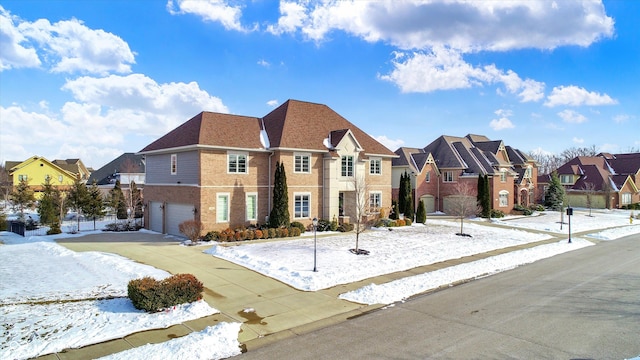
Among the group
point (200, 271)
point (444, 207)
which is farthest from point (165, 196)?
point (444, 207)

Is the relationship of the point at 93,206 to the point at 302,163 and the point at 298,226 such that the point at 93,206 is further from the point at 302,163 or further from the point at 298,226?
the point at 302,163

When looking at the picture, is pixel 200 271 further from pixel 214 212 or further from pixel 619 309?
pixel 619 309

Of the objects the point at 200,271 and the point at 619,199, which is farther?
the point at 619,199

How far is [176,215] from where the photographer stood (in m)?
26.6

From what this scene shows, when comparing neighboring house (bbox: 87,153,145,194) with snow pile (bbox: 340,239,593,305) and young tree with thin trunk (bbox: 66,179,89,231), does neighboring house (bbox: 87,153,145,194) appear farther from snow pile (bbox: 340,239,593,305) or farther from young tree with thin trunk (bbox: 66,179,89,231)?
snow pile (bbox: 340,239,593,305)

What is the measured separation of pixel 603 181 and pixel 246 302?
62603 millimetres

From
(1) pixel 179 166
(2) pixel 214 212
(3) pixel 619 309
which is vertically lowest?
(3) pixel 619 309

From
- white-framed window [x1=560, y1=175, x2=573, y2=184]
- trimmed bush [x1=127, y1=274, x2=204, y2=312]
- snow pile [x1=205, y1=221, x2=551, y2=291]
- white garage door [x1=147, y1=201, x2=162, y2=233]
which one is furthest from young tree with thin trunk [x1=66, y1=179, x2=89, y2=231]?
white-framed window [x1=560, y1=175, x2=573, y2=184]

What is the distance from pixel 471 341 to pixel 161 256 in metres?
14.9

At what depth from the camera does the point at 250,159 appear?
87.9ft

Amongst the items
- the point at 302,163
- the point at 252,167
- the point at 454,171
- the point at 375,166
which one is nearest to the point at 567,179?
the point at 454,171

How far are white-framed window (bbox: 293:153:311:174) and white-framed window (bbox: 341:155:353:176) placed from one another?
3042mm

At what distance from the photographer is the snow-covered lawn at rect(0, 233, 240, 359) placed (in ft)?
29.3

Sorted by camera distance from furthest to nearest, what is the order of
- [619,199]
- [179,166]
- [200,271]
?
[619,199]
[179,166]
[200,271]
